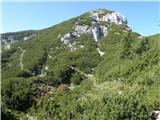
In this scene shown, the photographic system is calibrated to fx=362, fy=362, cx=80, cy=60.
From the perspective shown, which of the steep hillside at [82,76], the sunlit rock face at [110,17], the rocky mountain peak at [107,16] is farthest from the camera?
the rocky mountain peak at [107,16]

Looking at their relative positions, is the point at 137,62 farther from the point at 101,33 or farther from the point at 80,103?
the point at 101,33

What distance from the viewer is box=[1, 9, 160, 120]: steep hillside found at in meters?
58.7

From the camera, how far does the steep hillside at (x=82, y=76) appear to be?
58656 mm

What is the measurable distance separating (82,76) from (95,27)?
54.7 metres

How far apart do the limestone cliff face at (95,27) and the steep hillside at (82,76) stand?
1.38 feet

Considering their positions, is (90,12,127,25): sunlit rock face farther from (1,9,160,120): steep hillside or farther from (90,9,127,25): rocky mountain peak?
(1,9,160,120): steep hillside

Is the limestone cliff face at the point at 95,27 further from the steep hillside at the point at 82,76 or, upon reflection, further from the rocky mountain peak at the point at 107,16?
the steep hillside at the point at 82,76

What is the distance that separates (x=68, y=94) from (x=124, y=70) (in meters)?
13.9

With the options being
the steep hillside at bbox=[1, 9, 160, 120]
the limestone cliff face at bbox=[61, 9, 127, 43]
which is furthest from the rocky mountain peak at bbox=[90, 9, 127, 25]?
the steep hillside at bbox=[1, 9, 160, 120]

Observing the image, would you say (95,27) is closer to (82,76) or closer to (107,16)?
(107,16)

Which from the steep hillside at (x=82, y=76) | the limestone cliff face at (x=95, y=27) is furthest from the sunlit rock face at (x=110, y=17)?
the steep hillside at (x=82, y=76)

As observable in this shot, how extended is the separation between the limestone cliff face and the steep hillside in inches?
16.6

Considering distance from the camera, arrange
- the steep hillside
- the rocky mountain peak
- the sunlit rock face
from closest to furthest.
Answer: the steep hillside
the sunlit rock face
the rocky mountain peak

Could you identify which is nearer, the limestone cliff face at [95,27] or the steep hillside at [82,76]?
the steep hillside at [82,76]
